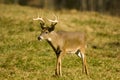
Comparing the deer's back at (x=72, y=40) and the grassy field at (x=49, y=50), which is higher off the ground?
the deer's back at (x=72, y=40)

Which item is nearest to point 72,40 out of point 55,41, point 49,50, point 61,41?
point 61,41

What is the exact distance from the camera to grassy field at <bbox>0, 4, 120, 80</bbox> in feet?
55.8

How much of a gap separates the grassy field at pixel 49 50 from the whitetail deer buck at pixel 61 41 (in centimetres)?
79

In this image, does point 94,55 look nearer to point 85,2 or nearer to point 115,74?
point 115,74

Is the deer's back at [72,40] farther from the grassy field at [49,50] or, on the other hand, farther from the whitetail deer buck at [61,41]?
the grassy field at [49,50]

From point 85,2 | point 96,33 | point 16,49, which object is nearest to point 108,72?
point 16,49

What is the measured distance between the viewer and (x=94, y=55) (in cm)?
2136

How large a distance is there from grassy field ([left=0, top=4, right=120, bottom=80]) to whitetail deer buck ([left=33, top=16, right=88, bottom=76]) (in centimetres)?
79

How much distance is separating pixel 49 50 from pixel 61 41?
5285 mm

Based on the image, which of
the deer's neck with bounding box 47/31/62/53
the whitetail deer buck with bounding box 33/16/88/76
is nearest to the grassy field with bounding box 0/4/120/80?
the whitetail deer buck with bounding box 33/16/88/76

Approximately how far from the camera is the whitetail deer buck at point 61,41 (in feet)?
53.7

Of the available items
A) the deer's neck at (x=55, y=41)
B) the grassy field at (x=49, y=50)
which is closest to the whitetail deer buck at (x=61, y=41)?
the deer's neck at (x=55, y=41)

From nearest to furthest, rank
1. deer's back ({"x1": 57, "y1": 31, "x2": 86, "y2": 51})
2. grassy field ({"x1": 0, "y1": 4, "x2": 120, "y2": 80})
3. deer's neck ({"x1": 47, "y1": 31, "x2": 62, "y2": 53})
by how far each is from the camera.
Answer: deer's neck ({"x1": 47, "y1": 31, "x2": 62, "y2": 53}) < deer's back ({"x1": 57, "y1": 31, "x2": 86, "y2": 51}) < grassy field ({"x1": 0, "y1": 4, "x2": 120, "y2": 80})

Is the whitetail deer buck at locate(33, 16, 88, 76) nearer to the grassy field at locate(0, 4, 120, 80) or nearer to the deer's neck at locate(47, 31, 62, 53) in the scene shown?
the deer's neck at locate(47, 31, 62, 53)
